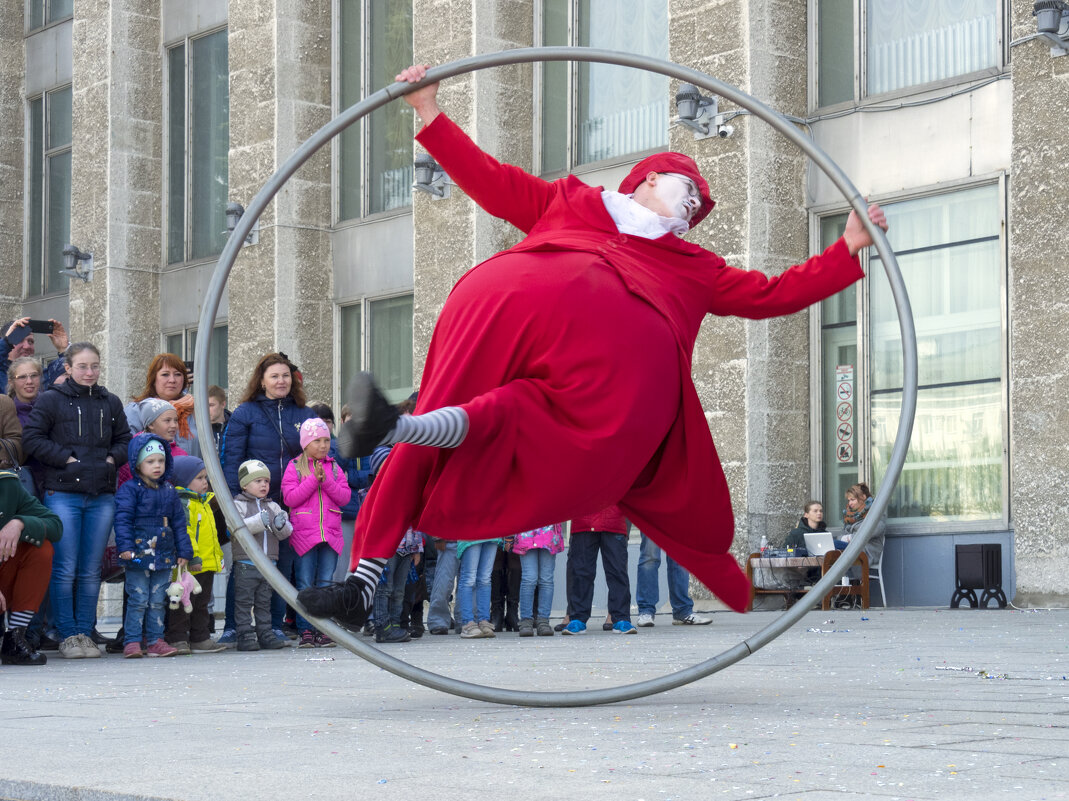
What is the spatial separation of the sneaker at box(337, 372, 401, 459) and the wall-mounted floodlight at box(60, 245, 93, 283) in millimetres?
19135

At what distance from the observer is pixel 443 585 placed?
1224 centimetres

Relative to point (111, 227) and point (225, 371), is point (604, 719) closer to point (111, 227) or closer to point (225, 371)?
point (225, 371)

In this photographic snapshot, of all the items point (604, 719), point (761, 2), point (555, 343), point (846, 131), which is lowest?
point (604, 719)

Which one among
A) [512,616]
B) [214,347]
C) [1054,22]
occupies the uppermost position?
[1054,22]

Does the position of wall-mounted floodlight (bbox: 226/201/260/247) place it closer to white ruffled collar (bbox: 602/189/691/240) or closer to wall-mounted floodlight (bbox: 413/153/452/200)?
wall-mounted floodlight (bbox: 413/153/452/200)

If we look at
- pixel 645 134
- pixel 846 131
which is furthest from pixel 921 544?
pixel 645 134

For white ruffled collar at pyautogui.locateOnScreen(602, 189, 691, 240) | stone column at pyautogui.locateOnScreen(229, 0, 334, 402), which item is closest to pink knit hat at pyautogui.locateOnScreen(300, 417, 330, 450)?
white ruffled collar at pyautogui.locateOnScreen(602, 189, 691, 240)

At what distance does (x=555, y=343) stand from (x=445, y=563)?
259 inches

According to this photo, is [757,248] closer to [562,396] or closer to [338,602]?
[562,396]

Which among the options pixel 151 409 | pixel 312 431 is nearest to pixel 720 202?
pixel 312 431

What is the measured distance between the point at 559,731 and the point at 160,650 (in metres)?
5.77

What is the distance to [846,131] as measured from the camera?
16156 mm

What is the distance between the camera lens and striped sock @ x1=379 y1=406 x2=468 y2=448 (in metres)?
5.24

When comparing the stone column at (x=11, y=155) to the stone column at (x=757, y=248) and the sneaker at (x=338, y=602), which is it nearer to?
the stone column at (x=757, y=248)
